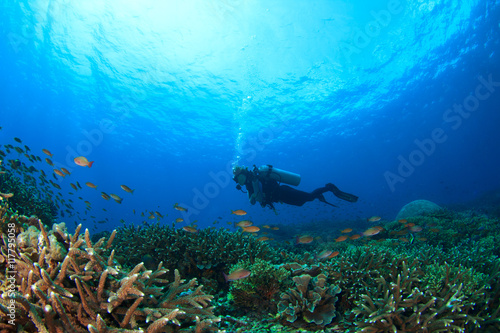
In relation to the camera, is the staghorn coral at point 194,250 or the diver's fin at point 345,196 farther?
the diver's fin at point 345,196

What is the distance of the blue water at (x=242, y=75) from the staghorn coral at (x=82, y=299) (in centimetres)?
1373

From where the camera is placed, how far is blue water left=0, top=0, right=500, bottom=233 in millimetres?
20406

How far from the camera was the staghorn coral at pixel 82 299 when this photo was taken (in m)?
2.18

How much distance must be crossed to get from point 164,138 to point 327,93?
3032cm

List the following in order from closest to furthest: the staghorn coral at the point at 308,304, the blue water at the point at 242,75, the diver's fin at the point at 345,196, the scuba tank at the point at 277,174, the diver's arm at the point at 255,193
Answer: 1. the staghorn coral at the point at 308,304
2. the diver's arm at the point at 255,193
3. the diver's fin at the point at 345,196
4. the scuba tank at the point at 277,174
5. the blue water at the point at 242,75

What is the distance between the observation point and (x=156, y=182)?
8162 cm

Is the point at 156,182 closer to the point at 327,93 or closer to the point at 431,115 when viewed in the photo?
the point at 327,93

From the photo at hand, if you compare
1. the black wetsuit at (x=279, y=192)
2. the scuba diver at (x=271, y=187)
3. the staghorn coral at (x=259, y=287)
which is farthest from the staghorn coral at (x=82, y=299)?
the black wetsuit at (x=279, y=192)

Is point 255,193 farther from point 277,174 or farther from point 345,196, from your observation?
point 345,196

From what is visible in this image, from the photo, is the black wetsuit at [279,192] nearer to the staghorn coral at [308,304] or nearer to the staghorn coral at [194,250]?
the staghorn coral at [194,250]

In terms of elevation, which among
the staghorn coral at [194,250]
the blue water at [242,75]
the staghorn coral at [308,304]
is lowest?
the staghorn coral at [308,304]

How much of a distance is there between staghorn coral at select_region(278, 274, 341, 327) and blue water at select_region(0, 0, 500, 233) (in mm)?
13714

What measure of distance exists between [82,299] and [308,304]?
3037 millimetres

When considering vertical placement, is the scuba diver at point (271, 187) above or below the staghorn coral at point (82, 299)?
above
